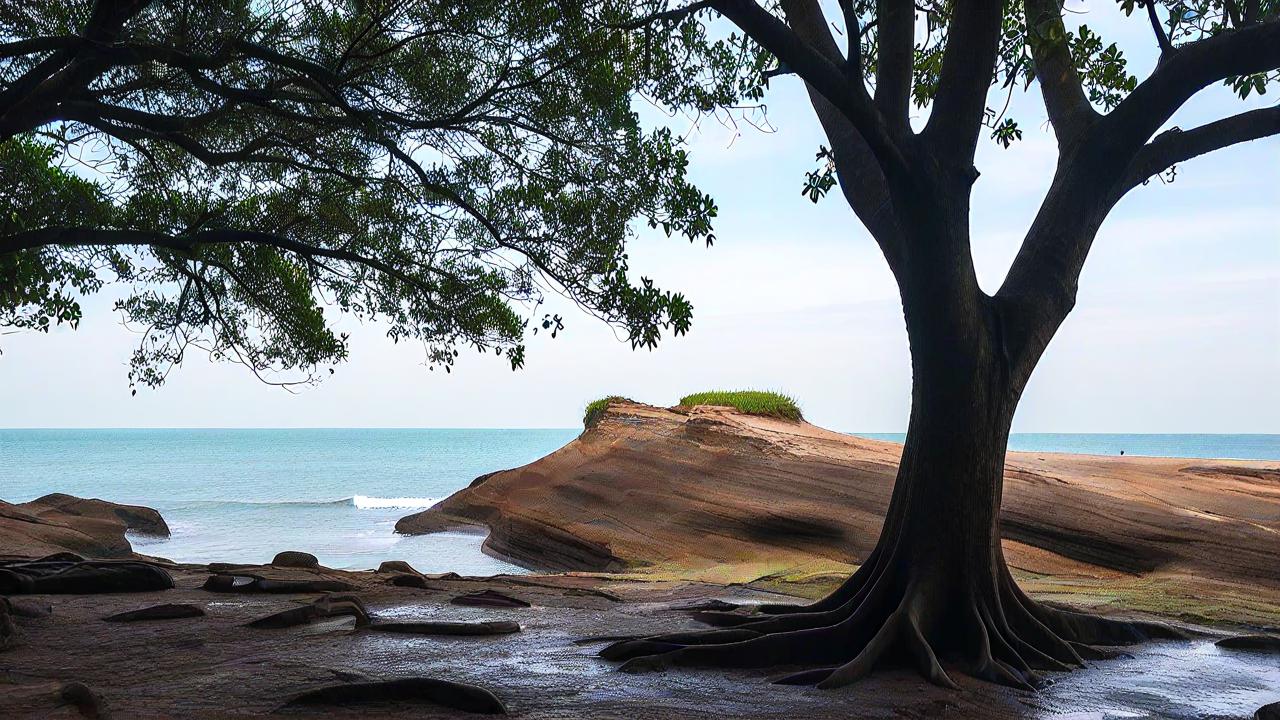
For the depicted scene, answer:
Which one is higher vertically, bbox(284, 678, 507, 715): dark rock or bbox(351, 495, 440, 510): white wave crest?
bbox(284, 678, 507, 715): dark rock

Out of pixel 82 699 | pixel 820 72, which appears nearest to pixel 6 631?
pixel 82 699

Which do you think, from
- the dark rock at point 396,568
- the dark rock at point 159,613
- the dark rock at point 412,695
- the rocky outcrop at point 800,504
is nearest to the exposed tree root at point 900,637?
the dark rock at point 412,695

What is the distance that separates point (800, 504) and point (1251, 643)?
7.35 m

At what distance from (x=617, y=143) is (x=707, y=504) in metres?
7.84

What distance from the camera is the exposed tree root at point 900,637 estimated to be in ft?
19.2

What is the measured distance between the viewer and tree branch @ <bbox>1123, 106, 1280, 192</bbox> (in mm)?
7512

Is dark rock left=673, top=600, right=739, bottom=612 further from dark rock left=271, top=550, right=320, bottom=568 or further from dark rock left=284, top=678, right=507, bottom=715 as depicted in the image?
dark rock left=271, top=550, right=320, bottom=568

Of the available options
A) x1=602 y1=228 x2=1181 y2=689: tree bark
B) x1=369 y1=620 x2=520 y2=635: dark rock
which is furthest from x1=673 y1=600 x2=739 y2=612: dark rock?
x1=369 y1=620 x2=520 y2=635: dark rock

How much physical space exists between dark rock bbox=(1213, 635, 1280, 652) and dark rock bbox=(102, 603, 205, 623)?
28.0 ft

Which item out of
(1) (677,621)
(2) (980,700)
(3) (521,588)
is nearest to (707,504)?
(3) (521,588)

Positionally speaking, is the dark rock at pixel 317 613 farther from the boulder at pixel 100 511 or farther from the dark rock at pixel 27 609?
the boulder at pixel 100 511

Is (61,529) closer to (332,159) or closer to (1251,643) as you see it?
(332,159)

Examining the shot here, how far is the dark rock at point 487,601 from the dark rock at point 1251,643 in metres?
6.14

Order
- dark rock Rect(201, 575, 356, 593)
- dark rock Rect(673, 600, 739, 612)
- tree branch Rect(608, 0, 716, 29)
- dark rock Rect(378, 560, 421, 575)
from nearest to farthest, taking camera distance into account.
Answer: tree branch Rect(608, 0, 716, 29), dark rock Rect(673, 600, 739, 612), dark rock Rect(201, 575, 356, 593), dark rock Rect(378, 560, 421, 575)
